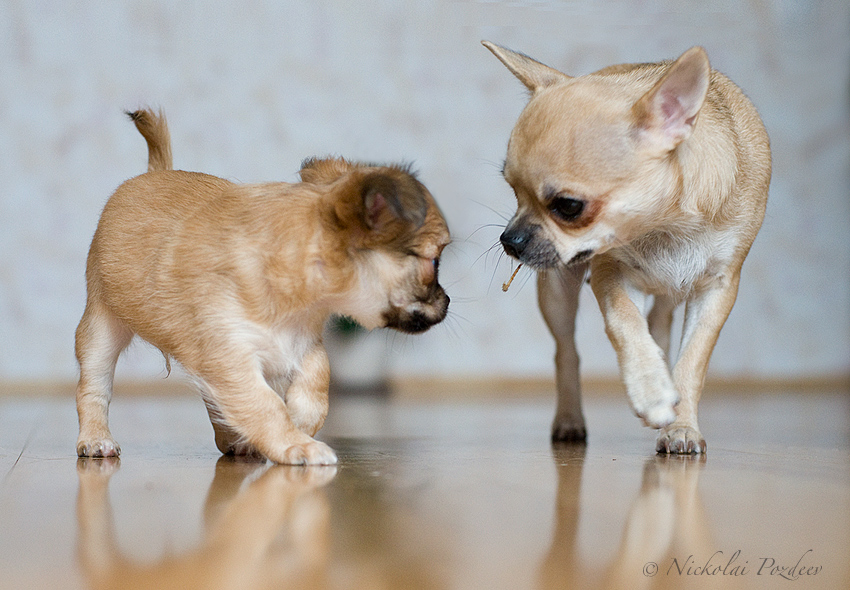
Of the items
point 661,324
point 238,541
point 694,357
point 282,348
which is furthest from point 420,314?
point 661,324

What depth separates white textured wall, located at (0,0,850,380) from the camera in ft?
21.0

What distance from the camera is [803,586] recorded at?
1.04m

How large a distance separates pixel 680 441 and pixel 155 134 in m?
1.73

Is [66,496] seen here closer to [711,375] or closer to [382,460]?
[382,460]

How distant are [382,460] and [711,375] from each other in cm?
574

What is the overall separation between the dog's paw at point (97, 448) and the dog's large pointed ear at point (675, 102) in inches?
63.1

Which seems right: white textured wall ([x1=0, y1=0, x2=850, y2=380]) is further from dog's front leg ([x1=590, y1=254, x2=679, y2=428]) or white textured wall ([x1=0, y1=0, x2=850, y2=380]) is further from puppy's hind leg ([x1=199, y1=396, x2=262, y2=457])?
puppy's hind leg ([x1=199, y1=396, x2=262, y2=457])

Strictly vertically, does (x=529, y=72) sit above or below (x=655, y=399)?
above

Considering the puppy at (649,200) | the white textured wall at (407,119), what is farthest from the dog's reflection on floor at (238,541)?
the white textured wall at (407,119)

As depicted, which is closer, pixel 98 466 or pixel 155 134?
pixel 98 466

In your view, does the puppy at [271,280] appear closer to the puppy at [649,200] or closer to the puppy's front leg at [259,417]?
the puppy's front leg at [259,417]

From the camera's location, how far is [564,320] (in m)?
3.29

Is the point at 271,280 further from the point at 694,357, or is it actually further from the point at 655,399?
the point at 694,357

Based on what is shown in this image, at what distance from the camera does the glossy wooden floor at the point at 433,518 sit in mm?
1076
